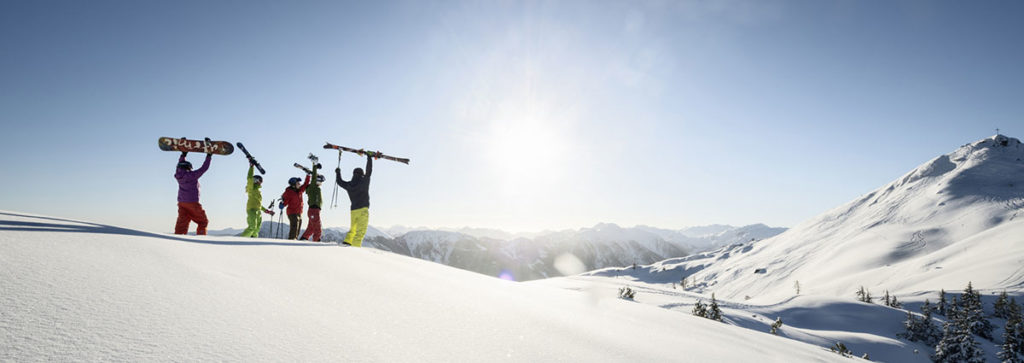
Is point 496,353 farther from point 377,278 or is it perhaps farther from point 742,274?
point 742,274

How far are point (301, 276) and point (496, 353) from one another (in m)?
2.11

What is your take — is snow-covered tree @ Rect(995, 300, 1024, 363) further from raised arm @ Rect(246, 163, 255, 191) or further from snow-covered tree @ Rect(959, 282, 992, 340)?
raised arm @ Rect(246, 163, 255, 191)

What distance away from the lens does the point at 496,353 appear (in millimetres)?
2191

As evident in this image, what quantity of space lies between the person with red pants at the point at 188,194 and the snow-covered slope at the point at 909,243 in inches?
2986

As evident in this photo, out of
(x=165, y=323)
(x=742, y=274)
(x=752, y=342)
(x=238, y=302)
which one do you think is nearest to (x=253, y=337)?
(x=165, y=323)

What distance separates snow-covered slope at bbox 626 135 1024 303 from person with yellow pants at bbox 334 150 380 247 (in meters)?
72.5

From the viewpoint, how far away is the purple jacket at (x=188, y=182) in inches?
336

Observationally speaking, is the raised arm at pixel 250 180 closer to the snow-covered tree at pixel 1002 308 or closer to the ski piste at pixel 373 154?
the ski piste at pixel 373 154

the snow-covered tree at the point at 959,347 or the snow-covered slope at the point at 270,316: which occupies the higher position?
the snow-covered slope at the point at 270,316

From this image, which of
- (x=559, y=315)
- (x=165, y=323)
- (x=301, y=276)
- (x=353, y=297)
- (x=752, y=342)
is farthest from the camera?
(x=752, y=342)

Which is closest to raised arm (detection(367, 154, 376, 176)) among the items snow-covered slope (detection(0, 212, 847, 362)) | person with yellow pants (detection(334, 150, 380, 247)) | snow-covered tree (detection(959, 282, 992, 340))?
person with yellow pants (detection(334, 150, 380, 247))

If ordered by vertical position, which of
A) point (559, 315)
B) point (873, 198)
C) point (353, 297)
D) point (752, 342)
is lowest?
point (752, 342)

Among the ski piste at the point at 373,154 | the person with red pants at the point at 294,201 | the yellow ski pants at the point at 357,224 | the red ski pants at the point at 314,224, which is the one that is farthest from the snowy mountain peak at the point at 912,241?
the person with red pants at the point at 294,201

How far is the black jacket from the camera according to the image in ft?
29.7
